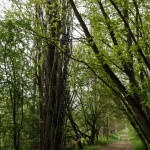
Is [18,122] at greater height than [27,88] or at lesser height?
lesser

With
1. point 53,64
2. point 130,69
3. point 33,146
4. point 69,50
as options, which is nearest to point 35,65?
point 53,64

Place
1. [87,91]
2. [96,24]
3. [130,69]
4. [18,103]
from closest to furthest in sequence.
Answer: [96,24]
[130,69]
[18,103]
[87,91]

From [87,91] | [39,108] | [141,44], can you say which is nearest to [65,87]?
[39,108]

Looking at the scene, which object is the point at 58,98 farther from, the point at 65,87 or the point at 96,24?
the point at 96,24

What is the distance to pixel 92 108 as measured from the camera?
67.8 ft

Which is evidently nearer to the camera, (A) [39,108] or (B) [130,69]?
(B) [130,69]

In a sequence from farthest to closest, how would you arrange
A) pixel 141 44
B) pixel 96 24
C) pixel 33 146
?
pixel 33 146 < pixel 96 24 < pixel 141 44

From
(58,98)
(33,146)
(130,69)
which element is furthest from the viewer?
A: (33,146)

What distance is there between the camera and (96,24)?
5.35 m

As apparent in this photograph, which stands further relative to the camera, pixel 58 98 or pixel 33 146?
pixel 33 146

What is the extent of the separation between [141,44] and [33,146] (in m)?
5.53

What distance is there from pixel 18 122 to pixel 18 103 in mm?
620

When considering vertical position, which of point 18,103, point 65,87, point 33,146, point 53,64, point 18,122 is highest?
point 53,64

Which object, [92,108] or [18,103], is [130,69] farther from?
[92,108]
